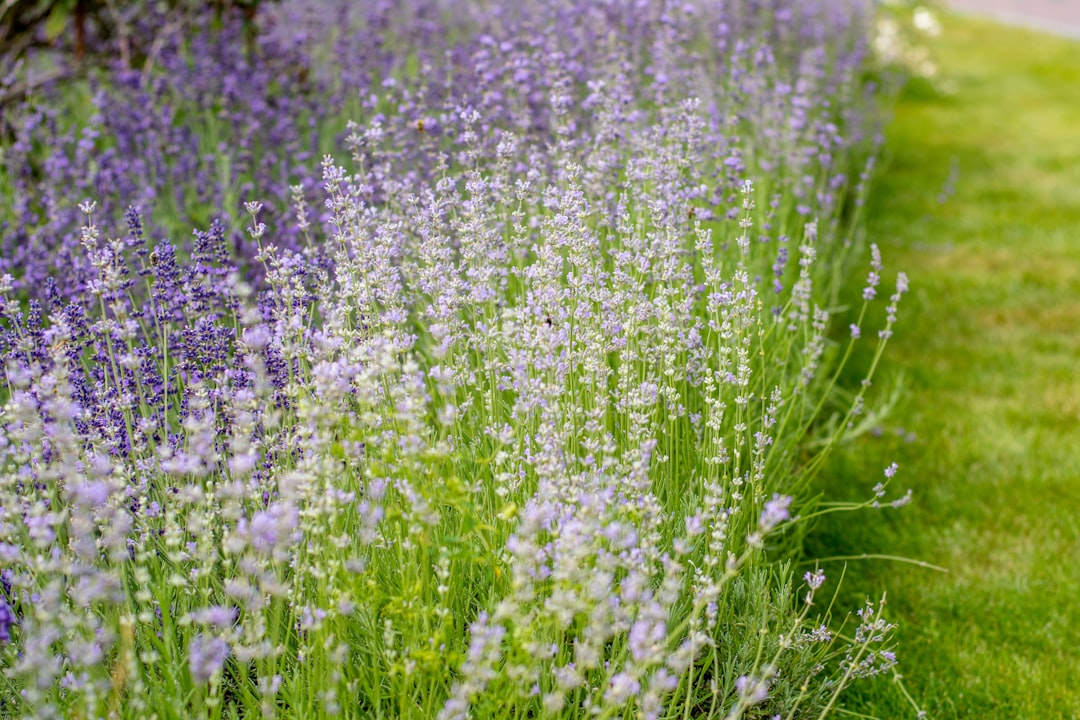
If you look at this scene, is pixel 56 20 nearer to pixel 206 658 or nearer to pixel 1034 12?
pixel 206 658

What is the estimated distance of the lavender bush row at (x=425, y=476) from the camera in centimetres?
190

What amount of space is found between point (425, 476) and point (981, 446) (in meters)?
2.82

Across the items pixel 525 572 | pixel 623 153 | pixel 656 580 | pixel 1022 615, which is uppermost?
pixel 623 153

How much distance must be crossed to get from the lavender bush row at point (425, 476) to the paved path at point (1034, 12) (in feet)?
46.0

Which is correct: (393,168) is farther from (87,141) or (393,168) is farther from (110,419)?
(110,419)

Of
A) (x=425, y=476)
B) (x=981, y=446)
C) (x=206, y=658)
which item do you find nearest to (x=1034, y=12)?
(x=981, y=446)

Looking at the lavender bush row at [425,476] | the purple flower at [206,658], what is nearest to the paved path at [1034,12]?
the lavender bush row at [425,476]

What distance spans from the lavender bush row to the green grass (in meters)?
0.34

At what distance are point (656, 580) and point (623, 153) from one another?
200 cm

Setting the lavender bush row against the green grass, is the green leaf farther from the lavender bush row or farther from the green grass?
the green grass

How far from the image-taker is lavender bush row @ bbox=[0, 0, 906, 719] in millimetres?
1902

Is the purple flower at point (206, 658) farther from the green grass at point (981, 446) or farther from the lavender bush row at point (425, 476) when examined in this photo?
the green grass at point (981, 446)

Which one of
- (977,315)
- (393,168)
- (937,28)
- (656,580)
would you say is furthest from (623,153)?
(937,28)

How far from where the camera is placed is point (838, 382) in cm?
475
